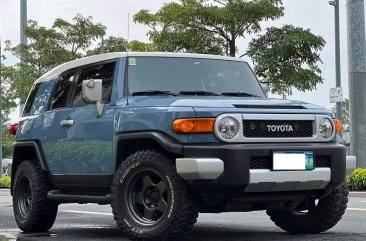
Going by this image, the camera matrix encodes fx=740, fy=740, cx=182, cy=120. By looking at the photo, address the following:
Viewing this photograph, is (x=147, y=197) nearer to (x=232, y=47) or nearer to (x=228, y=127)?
(x=228, y=127)

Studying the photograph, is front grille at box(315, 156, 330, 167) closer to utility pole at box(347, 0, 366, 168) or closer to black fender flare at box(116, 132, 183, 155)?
black fender flare at box(116, 132, 183, 155)

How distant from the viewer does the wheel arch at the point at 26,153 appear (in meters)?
8.07

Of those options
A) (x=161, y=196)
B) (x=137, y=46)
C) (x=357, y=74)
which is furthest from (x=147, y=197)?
(x=137, y=46)

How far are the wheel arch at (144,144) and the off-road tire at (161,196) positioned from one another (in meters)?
0.12

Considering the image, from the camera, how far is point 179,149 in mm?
6051

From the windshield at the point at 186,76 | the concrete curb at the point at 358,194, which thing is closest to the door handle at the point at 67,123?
the windshield at the point at 186,76

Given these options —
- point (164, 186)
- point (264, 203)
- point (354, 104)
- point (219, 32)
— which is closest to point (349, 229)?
point (264, 203)

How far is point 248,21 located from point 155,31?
315 centimetres

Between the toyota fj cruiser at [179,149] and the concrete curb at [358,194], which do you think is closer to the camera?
the toyota fj cruiser at [179,149]

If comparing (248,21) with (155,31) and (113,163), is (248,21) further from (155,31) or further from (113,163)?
(113,163)

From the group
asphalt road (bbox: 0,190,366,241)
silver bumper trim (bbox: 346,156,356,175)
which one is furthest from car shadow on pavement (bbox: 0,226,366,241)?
silver bumper trim (bbox: 346,156,356,175)

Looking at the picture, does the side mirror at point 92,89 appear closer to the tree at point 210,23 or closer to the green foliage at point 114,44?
the tree at point 210,23

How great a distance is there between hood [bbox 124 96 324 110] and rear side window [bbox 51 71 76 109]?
4.63 feet

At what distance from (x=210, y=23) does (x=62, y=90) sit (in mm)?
15791
